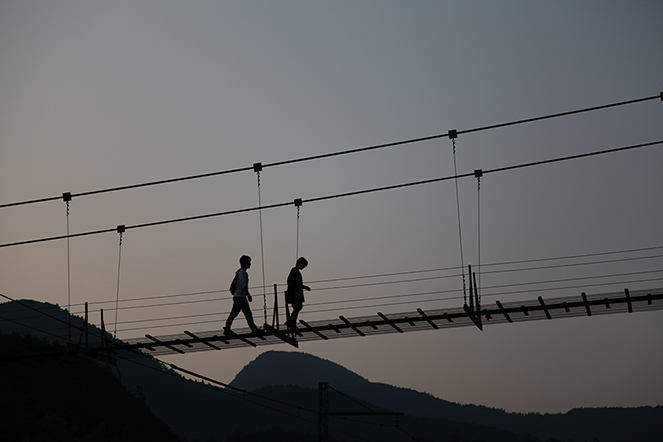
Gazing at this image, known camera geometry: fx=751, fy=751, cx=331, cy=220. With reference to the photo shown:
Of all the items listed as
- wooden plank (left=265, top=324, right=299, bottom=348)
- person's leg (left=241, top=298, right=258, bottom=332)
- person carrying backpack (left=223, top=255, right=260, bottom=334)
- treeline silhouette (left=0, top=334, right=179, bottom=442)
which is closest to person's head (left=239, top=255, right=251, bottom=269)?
person carrying backpack (left=223, top=255, right=260, bottom=334)

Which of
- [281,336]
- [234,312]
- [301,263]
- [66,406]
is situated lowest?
[66,406]

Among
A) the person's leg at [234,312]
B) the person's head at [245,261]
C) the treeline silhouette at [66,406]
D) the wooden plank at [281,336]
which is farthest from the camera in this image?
the treeline silhouette at [66,406]

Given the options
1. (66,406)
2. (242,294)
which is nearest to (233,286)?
(242,294)

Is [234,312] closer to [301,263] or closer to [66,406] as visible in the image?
[301,263]

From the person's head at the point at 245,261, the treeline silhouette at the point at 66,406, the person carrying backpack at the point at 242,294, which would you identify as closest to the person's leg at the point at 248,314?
the person carrying backpack at the point at 242,294

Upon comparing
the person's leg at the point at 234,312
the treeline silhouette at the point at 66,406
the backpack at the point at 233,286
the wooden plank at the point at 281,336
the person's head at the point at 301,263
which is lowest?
the treeline silhouette at the point at 66,406

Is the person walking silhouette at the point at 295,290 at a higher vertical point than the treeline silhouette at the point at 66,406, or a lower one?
higher

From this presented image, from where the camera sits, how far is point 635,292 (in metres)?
11.8

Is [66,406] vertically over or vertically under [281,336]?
under

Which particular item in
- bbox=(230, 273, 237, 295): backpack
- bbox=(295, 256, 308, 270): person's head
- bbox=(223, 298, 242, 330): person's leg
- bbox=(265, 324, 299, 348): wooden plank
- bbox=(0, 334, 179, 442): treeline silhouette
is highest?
bbox=(295, 256, 308, 270): person's head

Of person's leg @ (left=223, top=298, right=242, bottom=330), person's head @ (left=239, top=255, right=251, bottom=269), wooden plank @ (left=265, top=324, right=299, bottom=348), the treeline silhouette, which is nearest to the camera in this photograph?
person's head @ (left=239, top=255, right=251, bottom=269)

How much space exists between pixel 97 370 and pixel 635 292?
6820cm

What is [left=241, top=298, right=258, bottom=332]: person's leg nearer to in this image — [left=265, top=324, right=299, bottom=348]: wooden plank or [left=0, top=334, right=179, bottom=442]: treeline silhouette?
[left=265, top=324, right=299, bottom=348]: wooden plank

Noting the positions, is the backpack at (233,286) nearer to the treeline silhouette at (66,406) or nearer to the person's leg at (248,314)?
the person's leg at (248,314)
